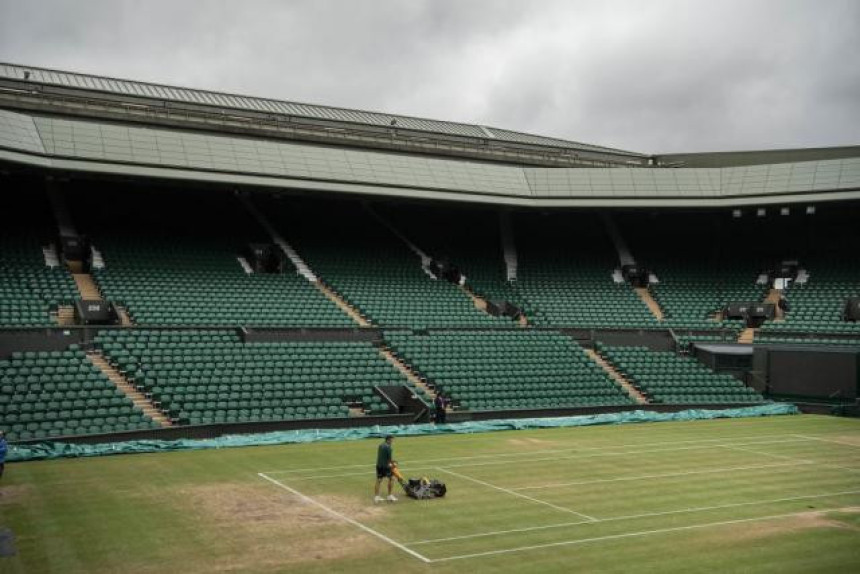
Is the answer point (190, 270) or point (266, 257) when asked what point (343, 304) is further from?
point (190, 270)

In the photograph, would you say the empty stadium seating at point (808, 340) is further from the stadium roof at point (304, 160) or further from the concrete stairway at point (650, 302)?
the stadium roof at point (304, 160)

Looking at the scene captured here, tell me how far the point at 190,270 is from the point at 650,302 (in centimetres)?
2588

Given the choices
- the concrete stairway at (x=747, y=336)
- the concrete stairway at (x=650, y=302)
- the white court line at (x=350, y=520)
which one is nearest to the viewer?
the white court line at (x=350, y=520)

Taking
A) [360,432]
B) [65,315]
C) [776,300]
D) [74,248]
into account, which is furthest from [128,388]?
[776,300]

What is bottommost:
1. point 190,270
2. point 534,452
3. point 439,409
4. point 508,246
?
point 534,452

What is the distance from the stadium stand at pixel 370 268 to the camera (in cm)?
4184

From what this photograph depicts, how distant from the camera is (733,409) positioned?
123 ft

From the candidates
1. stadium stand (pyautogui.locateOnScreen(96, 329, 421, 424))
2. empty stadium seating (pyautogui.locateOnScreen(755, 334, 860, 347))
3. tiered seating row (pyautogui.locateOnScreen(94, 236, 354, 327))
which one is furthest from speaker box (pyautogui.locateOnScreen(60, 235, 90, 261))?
empty stadium seating (pyautogui.locateOnScreen(755, 334, 860, 347))

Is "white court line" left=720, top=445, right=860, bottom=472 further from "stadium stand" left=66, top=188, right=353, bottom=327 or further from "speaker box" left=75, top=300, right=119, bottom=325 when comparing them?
"speaker box" left=75, top=300, right=119, bottom=325

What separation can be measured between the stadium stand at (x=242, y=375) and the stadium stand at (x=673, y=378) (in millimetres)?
12186

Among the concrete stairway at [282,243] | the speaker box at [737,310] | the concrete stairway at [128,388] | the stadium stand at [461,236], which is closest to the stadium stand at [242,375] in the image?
the concrete stairway at [128,388]

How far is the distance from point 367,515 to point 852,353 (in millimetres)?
29317

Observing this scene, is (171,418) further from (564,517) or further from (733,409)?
(733,409)

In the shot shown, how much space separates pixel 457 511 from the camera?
18359mm
